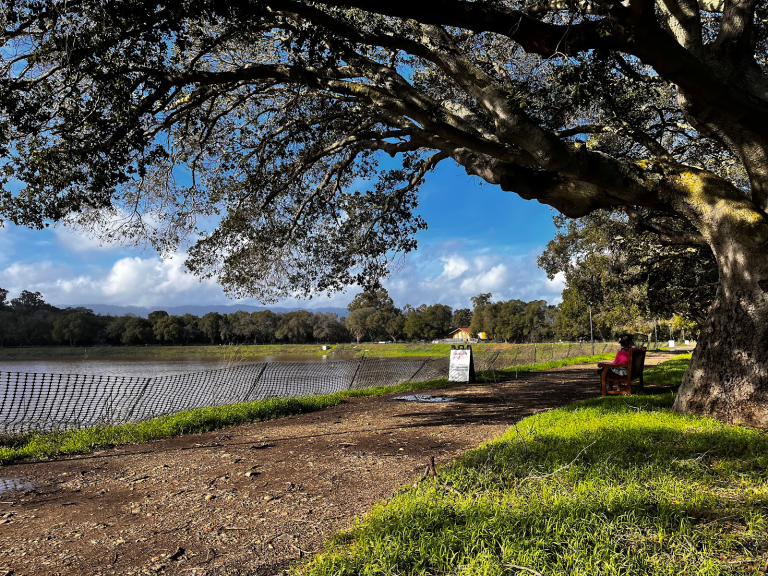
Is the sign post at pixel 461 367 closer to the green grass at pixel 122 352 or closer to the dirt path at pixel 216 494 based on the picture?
→ the dirt path at pixel 216 494

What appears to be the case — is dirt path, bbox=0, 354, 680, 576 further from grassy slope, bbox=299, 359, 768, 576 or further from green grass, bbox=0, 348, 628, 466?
grassy slope, bbox=299, 359, 768, 576

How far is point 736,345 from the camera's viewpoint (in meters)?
6.05

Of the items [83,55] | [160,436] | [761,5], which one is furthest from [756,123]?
[160,436]

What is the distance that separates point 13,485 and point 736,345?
8.29 meters

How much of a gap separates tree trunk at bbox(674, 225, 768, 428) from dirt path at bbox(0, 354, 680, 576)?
265cm

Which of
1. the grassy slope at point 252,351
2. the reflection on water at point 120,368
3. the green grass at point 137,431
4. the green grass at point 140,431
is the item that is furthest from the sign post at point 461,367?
the grassy slope at point 252,351

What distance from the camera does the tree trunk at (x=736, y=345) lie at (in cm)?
581

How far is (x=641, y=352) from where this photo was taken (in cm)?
990

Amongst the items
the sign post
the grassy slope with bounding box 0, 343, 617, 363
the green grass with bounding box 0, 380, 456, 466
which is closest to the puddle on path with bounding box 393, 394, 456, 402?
the green grass with bounding box 0, 380, 456, 466

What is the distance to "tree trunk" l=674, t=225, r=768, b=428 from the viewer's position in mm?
5812

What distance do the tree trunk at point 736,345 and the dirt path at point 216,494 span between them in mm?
2651

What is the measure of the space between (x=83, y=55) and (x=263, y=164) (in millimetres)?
4704

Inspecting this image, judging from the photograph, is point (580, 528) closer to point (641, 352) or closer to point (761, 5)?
point (641, 352)

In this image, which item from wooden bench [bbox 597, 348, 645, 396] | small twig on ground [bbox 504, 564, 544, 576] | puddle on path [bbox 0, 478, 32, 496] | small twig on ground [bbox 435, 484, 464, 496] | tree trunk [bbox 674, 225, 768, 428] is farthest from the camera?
wooden bench [bbox 597, 348, 645, 396]
